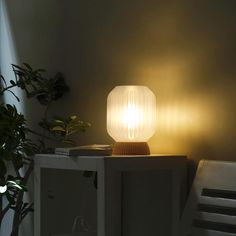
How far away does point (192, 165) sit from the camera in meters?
2.09

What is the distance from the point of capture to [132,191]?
2.33m

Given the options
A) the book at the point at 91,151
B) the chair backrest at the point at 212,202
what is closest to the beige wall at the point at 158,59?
the chair backrest at the point at 212,202

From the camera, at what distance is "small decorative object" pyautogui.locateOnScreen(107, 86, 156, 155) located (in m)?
2.05

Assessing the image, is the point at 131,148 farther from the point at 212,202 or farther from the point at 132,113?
the point at 212,202

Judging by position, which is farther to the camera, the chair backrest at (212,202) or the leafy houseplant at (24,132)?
the leafy houseplant at (24,132)

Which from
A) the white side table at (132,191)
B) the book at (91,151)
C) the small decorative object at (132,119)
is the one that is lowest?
the white side table at (132,191)

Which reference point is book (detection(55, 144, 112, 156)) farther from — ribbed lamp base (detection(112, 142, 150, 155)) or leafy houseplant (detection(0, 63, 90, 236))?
leafy houseplant (detection(0, 63, 90, 236))

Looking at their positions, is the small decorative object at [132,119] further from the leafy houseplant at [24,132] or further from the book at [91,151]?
the leafy houseplant at [24,132]

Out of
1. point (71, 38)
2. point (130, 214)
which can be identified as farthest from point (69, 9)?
point (130, 214)

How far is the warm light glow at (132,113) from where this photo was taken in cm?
205

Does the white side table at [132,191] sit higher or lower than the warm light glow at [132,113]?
lower

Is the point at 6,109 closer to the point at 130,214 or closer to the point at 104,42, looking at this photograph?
the point at 104,42

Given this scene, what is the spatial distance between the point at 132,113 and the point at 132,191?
42 cm

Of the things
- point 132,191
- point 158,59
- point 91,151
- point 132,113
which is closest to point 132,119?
point 132,113
